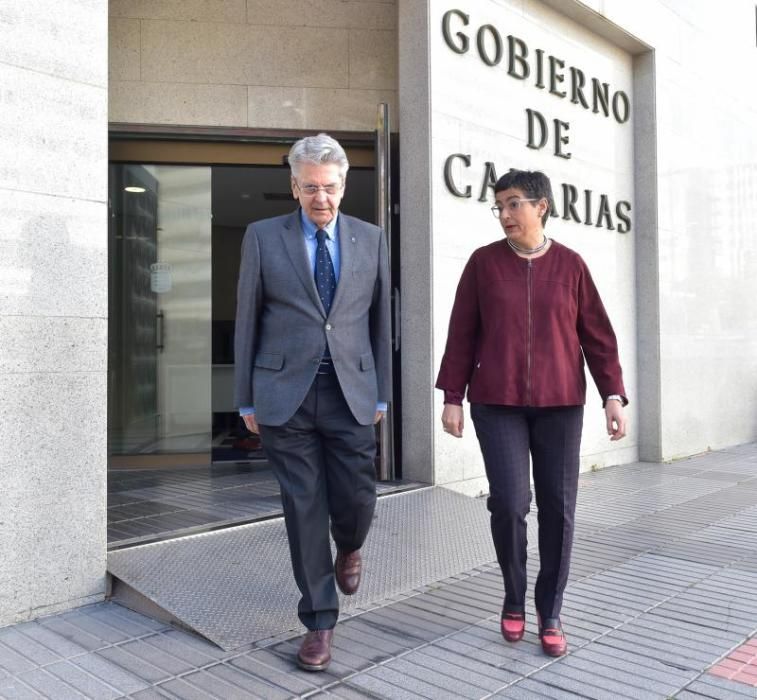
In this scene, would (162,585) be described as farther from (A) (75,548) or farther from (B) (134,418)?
(B) (134,418)

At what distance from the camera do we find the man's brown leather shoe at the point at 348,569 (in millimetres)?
3475

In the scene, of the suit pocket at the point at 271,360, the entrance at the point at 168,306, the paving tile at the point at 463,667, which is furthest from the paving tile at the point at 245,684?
the entrance at the point at 168,306

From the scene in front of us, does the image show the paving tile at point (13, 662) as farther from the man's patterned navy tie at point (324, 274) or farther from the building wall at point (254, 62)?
the building wall at point (254, 62)

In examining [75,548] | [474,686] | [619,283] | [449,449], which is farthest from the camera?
[619,283]

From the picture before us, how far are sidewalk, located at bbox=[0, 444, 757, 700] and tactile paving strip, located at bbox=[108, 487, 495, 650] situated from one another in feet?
0.36

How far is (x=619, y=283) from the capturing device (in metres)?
8.51

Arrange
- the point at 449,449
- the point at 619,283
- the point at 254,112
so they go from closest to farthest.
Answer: the point at 449,449 → the point at 254,112 → the point at 619,283

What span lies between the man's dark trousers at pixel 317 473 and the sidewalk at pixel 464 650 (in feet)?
1.03

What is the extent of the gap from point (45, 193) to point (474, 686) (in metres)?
2.79

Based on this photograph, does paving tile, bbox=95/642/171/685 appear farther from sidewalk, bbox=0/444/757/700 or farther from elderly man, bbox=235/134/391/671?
elderly man, bbox=235/134/391/671

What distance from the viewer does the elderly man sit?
3.07 m

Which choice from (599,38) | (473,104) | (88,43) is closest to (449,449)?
(473,104)

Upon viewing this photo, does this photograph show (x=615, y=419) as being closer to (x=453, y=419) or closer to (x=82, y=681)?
(x=453, y=419)

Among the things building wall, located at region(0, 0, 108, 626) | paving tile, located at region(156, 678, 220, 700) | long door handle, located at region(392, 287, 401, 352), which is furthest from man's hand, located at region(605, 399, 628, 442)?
long door handle, located at region(392, 287, 401, 352)
